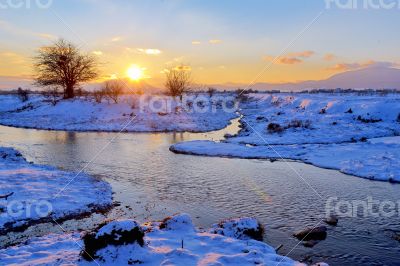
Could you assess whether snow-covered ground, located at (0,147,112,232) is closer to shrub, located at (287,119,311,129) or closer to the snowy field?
the snowy field

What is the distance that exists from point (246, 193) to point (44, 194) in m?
7.81

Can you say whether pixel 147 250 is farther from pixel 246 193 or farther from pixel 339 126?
pixel 339 126

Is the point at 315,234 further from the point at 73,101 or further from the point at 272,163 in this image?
the point at 73,101

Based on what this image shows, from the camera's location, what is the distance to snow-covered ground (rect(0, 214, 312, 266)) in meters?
8.57

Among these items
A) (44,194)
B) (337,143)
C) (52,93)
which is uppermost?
(52,93)

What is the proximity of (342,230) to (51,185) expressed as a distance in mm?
10971

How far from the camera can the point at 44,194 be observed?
13812 mm

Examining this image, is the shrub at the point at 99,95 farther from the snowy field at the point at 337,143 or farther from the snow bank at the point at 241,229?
the snow bank at the point at 241,229

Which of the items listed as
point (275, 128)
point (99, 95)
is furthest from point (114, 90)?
point (275, 128)

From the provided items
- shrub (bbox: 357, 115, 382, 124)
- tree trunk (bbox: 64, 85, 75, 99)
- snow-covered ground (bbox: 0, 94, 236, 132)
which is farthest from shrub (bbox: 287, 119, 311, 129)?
tree trunk (bbox: 64, 85, 75, 99)

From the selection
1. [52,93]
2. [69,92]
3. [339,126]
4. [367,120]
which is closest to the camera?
[339,126]

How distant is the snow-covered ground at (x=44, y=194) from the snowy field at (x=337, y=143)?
34.6 feet

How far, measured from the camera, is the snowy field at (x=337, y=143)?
68.3ft

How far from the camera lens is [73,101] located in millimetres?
54438
